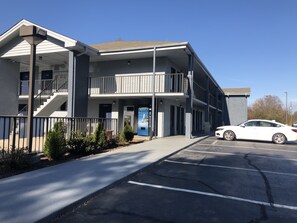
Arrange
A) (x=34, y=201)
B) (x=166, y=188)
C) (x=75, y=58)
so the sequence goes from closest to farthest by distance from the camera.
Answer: (x=34, y=201)
(x=166, y=188)
(x=75, y=58)

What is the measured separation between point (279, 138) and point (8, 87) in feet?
61.1

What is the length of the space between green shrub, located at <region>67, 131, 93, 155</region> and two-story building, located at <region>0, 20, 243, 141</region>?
19.2ft

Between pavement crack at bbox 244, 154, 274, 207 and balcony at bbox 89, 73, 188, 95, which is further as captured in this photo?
balcony at bbox 89, 73, 188, 95

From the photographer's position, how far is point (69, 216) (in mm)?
4164

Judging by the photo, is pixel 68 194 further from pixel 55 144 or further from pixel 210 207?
pixel 55 144

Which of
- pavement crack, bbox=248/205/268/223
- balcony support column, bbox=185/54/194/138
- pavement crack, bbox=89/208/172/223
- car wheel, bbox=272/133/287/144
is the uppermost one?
balcony support column, bbox=185/54/194/138

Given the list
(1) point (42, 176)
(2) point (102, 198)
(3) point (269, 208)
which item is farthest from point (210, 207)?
(1) point (42, 176)

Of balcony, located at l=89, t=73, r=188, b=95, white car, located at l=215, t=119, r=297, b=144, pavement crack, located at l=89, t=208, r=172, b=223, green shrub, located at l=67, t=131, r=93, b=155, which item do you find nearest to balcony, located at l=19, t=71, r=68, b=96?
balcony, located at l=89, t=73, r=188, b=95

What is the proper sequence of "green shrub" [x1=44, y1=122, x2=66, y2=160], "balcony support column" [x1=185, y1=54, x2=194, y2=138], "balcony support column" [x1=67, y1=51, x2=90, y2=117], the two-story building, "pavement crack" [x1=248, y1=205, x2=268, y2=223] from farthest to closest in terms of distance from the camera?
"balcony support column" [x1=185, y1=54, x2=194, y2=138]
the two-story building
"balcony support column" [x1=67, y1=51, x2=90, y2=117]
"green shrub" [x1=44, y1=122, x2=66, y2=160]
"pavement crack" [x1=248, y1=205, x2=268, y2=223]

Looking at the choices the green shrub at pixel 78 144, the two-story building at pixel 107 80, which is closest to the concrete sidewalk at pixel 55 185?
the green shrub at pixel 78 144

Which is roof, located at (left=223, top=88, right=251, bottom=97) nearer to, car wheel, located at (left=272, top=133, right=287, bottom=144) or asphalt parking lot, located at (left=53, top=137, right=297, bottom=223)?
car wheel, located at (left=272, top=133, right=287, bottom=144)

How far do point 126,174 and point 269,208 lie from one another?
10.7 feet

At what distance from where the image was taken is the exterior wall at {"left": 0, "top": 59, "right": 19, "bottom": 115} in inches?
732

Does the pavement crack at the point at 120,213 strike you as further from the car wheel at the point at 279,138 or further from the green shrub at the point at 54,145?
the car wheel at the point at 279,138
